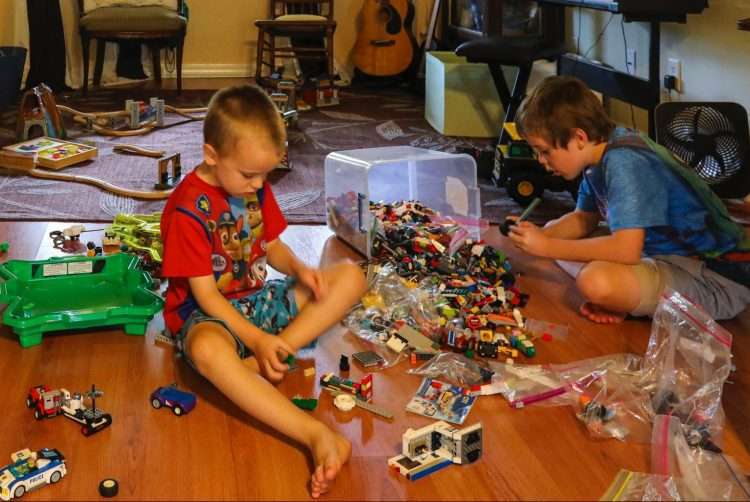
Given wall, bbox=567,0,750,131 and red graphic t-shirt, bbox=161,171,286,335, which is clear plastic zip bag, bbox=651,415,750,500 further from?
wall, bbox=567,0,750,131

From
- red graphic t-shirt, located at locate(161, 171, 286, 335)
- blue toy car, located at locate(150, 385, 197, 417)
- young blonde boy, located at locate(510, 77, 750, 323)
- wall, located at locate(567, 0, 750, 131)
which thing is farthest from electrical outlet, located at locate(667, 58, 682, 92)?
blue toy car, located at locate(150, 385, 197, 417)

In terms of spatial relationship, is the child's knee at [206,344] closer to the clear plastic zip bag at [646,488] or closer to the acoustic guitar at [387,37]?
the clear plastic zip bag at [646,488]

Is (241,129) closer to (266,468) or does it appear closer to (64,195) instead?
(266,468)

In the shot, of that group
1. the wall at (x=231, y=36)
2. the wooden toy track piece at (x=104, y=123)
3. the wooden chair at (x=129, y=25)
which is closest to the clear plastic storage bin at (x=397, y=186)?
the wooden toy track piece at (x=104, y=123)

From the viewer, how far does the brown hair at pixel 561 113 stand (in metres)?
1.88

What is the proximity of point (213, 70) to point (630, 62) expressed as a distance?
2.59 meters

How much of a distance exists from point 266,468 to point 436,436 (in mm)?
279

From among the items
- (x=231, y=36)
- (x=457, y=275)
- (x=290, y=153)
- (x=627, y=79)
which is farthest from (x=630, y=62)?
(x=231, y=36)

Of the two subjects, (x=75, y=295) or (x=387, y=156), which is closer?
(x=75, y=295)

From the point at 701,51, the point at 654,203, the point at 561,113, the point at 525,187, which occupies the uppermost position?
the point at 701,51

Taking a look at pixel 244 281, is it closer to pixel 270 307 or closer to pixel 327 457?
pixel 270 307

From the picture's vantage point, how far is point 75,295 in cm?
195

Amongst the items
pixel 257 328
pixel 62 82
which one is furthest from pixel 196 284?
pixel 62 82

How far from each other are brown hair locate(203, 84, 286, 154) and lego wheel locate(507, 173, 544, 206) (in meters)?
1.37
